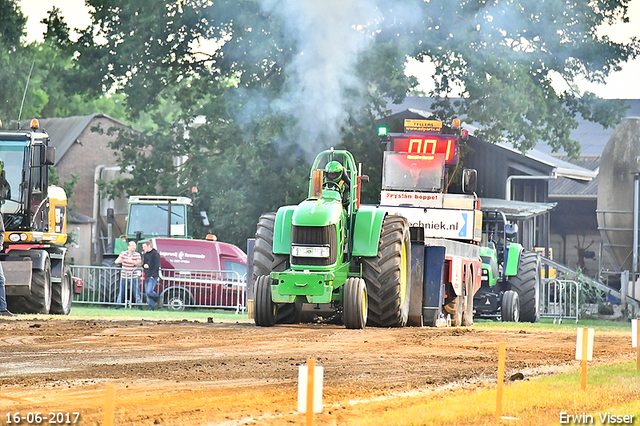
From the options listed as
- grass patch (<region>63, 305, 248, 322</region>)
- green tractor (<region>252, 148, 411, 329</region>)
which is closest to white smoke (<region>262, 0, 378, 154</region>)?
grass patch (<region>63, 305, 248, 322</region>)

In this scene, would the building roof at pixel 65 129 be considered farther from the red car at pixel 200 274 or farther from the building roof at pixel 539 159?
the red car at pixel 200 274

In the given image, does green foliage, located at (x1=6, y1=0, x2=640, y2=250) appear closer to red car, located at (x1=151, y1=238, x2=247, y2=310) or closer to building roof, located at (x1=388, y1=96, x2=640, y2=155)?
red car, located at (x1=151, y1=238, x2=247, y2=310)

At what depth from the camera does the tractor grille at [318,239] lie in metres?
15.2

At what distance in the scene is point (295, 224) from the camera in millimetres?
15312

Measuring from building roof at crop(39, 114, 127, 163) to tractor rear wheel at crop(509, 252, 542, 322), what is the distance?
30.5 meters

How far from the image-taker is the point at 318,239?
49.8ft

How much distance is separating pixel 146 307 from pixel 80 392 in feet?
66.6

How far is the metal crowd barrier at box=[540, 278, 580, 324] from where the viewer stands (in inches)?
1070

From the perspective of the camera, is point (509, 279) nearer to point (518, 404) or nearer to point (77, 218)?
point (518, 404)

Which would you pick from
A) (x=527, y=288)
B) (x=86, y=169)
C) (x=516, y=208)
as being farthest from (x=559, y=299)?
(x=86, y=169)

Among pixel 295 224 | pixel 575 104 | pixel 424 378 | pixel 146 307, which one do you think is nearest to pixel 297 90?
pixel 146 307

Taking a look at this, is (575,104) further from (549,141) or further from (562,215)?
(562,215)

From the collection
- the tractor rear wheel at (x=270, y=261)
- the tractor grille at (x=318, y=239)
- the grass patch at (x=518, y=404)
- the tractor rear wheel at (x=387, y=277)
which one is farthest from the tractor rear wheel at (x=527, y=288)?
the grass patch at (x=518, y=404)

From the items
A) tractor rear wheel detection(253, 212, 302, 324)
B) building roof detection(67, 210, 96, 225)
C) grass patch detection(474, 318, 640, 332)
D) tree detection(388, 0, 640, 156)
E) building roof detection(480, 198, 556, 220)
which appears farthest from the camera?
building roof detection(67, 210, 96, 225)
